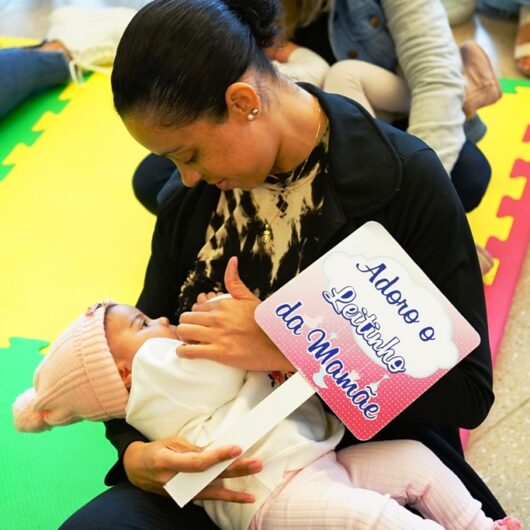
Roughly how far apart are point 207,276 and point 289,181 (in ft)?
0.69

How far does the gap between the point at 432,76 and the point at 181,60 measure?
872mm

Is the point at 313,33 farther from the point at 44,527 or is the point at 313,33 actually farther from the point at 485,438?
the point at 44,527

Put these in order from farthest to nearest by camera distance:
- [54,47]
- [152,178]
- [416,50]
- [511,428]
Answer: [54,47] < [152,178] < [416,50] < [511,428]

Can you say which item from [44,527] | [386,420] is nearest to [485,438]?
[386,420]

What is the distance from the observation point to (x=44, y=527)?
56.8 inches

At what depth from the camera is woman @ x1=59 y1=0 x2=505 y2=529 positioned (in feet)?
3.00

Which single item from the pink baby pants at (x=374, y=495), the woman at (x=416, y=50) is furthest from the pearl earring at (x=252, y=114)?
the woman at (x=416, y=50)

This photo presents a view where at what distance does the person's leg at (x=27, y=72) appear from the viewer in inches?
98.2

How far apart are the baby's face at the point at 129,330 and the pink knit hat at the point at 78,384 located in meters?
0.02

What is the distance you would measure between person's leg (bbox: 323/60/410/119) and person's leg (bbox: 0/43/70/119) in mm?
1263

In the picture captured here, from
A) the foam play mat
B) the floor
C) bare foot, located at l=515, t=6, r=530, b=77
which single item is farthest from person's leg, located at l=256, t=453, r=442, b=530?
bare foot, located at l=515, t=6, r=530, b=77

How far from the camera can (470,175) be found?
1758 mm

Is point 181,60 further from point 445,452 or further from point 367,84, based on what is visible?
point 367,84

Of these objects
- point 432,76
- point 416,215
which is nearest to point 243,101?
point 416,215
